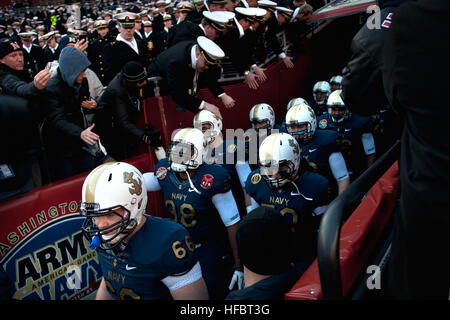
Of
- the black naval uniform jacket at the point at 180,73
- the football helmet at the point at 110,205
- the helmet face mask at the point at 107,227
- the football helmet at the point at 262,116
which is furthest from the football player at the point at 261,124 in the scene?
the helmet face mask at the point at 107,227

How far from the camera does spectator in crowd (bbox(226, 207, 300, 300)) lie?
1.89 metres

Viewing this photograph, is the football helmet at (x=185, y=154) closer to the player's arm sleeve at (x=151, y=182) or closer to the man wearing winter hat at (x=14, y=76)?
the player's arm sleeve at (x=151, y=182)

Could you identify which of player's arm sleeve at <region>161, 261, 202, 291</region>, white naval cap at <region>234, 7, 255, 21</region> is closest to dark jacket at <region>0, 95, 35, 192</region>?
player's arm sleeve at <region>161, 261, 202, 291</region>

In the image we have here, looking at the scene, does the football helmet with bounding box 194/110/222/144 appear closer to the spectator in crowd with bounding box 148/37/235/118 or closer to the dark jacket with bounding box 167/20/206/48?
the spectator in crowd with bounding box 148/37/235/118

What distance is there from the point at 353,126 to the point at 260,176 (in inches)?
117

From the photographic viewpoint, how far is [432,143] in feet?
4.18

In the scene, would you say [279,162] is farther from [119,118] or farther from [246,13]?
[246,13]

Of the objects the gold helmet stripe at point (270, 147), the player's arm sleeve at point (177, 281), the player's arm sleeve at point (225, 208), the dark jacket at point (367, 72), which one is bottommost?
the player's arm sleeve at point (225, 208)

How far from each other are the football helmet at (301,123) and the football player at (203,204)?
1897mm

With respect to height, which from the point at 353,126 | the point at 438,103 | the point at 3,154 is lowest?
the point at 353,126

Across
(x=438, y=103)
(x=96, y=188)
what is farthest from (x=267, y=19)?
(x=438, y=103)

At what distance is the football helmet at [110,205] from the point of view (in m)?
2.34
